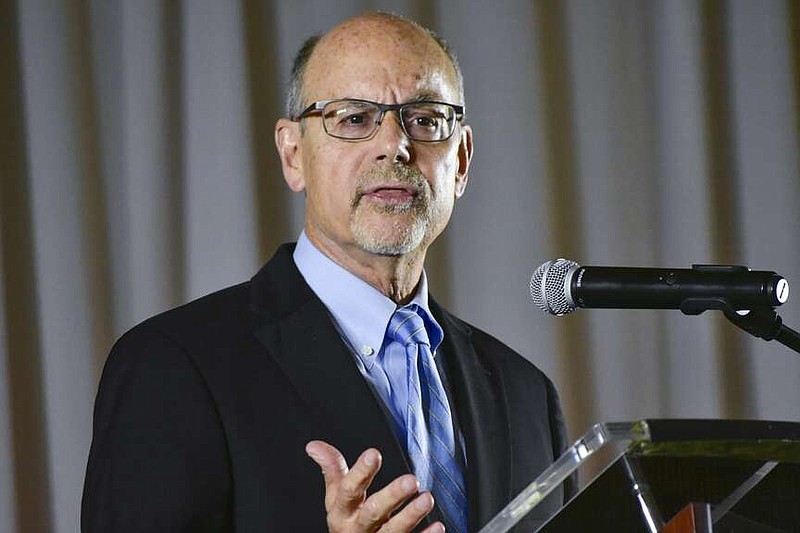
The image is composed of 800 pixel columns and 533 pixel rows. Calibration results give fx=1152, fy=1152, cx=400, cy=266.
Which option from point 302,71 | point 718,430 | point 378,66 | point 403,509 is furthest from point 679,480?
point 302,71

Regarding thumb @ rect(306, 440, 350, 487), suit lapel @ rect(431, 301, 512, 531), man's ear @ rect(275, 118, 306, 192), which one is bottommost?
suit lapel @ rect(431, 301, 512, 531)

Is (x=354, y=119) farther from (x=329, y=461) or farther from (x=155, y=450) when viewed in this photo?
(x=329, y=461)

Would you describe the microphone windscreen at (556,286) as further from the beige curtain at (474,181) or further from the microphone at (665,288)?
the beige curtain at (474,181)

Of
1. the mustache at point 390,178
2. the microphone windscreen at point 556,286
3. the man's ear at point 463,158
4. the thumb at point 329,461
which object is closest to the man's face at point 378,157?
the mustache at point 390,178

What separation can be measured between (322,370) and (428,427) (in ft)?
0.59

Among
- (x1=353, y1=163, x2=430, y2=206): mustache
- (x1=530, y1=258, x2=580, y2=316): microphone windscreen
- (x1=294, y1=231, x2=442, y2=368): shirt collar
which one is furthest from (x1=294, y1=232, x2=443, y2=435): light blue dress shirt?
(x1=530, y1=258, x2=580, y2=316): microphone windscreen

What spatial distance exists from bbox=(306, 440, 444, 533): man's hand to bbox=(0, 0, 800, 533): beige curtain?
5.09 feet

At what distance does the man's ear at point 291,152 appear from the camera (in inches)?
75.3

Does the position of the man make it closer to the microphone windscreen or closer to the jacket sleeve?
the jacket sleeve

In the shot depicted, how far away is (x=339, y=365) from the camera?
164 centimetres

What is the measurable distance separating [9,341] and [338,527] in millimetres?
1608

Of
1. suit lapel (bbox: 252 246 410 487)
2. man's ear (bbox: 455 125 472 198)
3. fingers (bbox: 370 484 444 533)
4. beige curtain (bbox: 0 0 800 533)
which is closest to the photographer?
fingers (bbox: 370 484 444 533)

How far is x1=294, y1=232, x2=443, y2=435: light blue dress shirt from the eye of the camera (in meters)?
1.70

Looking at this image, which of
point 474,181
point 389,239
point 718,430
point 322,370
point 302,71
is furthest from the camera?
point 474,181
